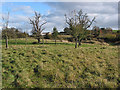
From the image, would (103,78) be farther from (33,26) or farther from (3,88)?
(33,26)

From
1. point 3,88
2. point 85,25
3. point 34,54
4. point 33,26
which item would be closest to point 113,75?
point 34,54

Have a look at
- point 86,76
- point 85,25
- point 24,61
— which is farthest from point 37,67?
point 85,25

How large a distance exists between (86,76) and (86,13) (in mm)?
35070

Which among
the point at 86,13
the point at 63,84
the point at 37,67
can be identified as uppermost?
the point at 86,13

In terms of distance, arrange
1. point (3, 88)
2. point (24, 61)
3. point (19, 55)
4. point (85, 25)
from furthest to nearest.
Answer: point (85, 25)
point (19, 55)
point (24, 61)
point (3, 88)

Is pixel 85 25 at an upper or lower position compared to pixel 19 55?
upper

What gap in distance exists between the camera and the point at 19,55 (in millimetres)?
16172

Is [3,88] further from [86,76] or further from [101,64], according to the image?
[101,64]

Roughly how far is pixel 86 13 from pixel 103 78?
3473 cm

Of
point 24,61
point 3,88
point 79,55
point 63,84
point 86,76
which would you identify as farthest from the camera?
point 79,55

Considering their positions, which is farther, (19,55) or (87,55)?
(87,55)

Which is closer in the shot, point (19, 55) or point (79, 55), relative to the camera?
point (19, 55)

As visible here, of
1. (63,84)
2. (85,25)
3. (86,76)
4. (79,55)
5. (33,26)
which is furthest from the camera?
(33,26)

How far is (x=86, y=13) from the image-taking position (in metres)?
45.6
